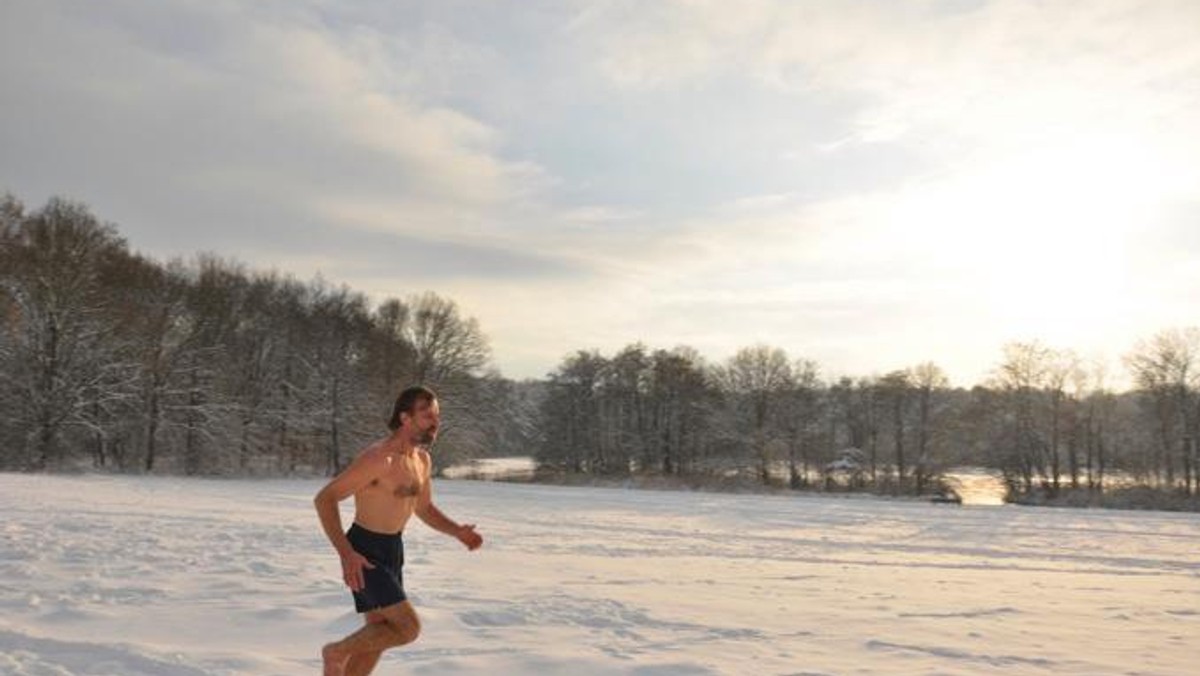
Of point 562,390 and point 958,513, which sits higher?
point 562,390

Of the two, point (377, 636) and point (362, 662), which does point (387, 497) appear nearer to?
point (377, 636)

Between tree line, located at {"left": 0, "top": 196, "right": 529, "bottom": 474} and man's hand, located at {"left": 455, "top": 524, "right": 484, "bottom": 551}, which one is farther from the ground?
tree line, located at {"left": 0, "top": 196, "right": 529, "bottom": 474}

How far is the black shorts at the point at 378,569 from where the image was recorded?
484 cm

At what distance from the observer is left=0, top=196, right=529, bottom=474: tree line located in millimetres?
39719

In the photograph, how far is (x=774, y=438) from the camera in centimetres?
6769

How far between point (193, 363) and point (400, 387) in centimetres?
1242

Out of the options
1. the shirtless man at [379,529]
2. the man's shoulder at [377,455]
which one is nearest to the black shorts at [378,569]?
the shirtless man at [379,529]

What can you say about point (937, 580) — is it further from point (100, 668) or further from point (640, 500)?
point (640, 500)

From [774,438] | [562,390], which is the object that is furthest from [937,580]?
[562,390]

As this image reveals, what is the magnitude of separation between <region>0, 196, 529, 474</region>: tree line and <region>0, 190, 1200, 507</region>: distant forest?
11 centimetres

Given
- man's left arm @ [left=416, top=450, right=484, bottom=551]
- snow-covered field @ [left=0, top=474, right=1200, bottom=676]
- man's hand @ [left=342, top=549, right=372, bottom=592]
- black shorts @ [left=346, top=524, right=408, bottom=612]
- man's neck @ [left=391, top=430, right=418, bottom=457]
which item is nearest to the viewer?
man's hand @ [left=342, top=549, right=372, bottom=592]

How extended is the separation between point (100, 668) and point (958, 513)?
28499 millimetres

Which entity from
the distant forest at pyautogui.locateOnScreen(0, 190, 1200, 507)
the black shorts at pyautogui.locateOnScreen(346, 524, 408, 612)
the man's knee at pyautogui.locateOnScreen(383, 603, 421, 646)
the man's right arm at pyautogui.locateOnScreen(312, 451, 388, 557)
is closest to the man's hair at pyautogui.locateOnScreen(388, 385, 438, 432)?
the man's right arm at pyautogui.locateOnScreen(312, 451, 388, 557)

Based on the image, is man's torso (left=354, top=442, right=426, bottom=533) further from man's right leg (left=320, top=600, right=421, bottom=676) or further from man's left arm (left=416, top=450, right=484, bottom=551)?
man's right leg (left=320, top=600, right=421, bottom=676)
